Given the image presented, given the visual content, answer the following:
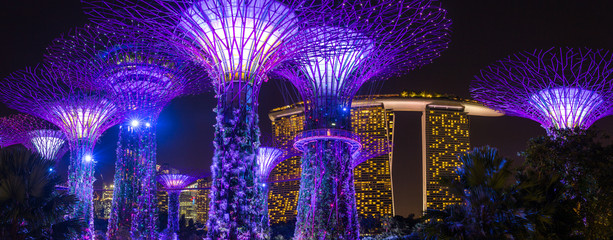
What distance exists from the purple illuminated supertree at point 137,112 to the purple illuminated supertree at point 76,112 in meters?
1.05

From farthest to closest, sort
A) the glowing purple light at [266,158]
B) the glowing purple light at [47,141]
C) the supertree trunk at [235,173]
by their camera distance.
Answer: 1. the glowing purple light at [266,158]
2. the glowing purple light at [47,141]
3. the supertree trunk at [235,173]

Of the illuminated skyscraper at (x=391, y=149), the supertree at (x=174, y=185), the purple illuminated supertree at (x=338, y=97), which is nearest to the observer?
the purple illuminated supertree at (x=338, y=97)

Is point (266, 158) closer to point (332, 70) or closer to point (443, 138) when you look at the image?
point (332, 70)

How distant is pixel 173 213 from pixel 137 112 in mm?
21894

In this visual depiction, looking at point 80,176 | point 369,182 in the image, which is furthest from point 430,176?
point 80,176

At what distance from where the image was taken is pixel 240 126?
13570 millimetres

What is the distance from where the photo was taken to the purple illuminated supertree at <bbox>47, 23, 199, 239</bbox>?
2348 centimetres

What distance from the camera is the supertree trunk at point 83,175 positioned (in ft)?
83.1

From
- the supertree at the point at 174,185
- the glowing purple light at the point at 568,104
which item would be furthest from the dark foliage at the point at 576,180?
the supertree at the point at 174,185

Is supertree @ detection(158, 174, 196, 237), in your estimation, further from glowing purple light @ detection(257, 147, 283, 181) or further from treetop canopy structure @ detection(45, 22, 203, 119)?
treetop canopy structure @ detection(45, 22, 203, 119)

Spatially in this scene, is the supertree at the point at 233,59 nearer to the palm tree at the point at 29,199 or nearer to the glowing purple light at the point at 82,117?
the palm tree at the point at 29,199

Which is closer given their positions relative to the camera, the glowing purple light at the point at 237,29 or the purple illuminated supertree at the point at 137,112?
the glowing purple light at the point at 237,29

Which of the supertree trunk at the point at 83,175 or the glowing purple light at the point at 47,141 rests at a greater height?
the glowing purple light at the point at 47,141

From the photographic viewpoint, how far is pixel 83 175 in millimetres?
25547
